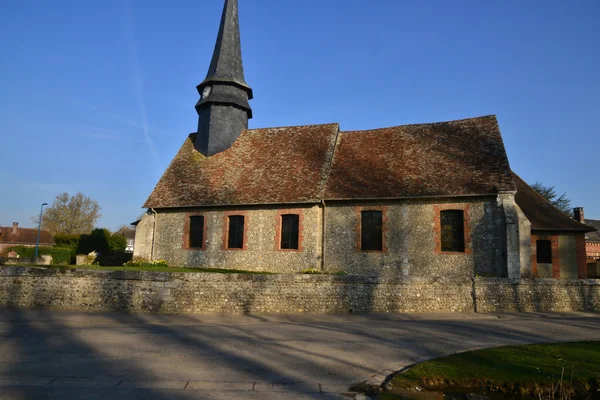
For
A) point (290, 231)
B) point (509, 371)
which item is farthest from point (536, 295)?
point (290, 231)

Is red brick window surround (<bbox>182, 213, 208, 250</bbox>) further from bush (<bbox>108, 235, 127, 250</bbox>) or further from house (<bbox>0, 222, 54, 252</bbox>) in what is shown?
house (<bbox>0, 222, 54, 252</bbox>)

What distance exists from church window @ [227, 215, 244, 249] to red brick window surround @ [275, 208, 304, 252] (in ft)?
6.23

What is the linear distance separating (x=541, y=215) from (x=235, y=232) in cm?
1627

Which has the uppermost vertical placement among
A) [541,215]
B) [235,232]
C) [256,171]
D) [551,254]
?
[256,171]

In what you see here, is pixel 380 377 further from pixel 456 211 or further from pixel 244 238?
pixel 244 238

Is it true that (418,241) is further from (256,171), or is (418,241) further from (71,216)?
(71,216)

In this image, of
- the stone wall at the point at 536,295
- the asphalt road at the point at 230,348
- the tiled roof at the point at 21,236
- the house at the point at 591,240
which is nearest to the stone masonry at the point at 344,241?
the stone wall at the point at 536,295

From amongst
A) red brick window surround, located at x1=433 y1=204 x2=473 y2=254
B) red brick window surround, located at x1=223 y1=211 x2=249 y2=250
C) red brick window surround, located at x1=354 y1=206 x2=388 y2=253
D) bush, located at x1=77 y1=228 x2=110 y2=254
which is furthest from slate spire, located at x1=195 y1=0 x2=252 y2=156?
red brick window surround, located at x1=433 y1=204 x2=473 y2=254

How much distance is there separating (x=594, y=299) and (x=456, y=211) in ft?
18.5

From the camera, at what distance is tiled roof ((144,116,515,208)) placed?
17.8m

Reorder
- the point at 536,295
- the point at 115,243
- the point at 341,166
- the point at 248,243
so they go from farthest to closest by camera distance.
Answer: the point at 115,243 → the point at 341,166 → the point at 248,243 → the point at 536,295

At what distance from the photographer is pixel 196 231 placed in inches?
806

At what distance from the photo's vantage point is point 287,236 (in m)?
19.0

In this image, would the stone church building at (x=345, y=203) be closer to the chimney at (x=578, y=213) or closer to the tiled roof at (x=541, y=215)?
the tiled roof at (x=541, y=215)
